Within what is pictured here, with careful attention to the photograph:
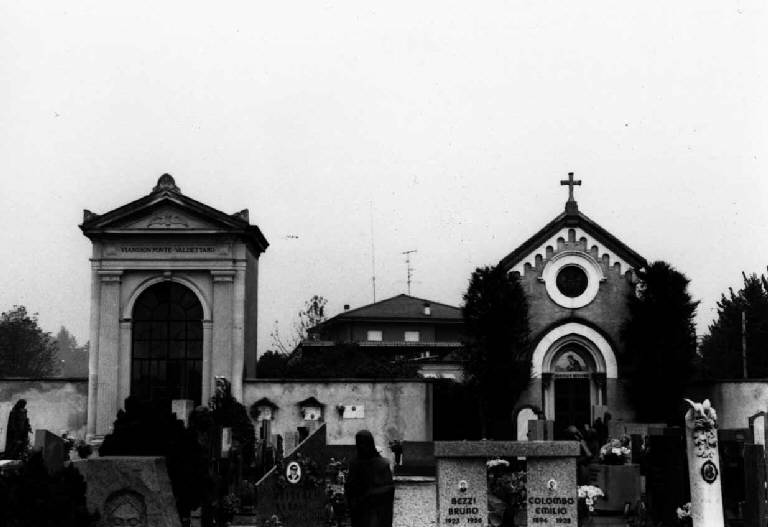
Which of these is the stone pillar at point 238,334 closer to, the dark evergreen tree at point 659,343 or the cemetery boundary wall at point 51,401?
the cemetery boundary wall at point 51,401

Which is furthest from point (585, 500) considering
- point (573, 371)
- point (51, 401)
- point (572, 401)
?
point (51, 401)

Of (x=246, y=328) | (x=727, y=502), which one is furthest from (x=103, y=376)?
(x=727, y=502)

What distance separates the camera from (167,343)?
36.5 meters

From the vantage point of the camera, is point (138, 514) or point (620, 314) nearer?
point (138, 514)

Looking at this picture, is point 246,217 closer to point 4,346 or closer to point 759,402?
point 759,402

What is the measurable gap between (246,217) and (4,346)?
54.0 m

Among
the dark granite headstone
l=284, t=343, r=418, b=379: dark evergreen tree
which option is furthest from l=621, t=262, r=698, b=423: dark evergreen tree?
the dark granite headstone

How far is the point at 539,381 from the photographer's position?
37594mm

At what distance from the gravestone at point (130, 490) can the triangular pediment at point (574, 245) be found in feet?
83.0

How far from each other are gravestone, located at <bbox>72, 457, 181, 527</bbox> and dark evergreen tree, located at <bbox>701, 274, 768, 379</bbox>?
46168 mm

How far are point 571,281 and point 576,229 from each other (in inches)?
65.6

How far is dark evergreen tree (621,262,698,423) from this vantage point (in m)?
36.5

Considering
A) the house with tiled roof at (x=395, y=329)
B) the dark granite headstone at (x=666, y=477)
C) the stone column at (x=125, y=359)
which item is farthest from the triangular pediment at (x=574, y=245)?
the house with tiled roof at (x=395, y=329)

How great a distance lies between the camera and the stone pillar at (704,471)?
50.3 feet
